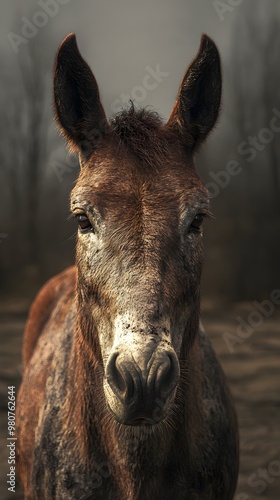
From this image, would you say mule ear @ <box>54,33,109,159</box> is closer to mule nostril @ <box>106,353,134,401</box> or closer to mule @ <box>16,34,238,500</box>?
mule @ <box>16,34,238,500</box>

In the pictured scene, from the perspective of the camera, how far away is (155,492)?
322 centimetres

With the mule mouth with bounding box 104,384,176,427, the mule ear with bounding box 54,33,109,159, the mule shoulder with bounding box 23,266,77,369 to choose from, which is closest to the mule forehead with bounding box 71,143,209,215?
the mule ear with bounding box 54,33,109,159

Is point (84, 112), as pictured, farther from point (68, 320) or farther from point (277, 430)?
point (277, 430)

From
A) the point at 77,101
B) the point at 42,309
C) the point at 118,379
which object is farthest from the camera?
the point at 42,309

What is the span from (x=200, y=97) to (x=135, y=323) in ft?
5.23

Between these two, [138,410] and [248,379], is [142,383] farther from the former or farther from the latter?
[248,379]

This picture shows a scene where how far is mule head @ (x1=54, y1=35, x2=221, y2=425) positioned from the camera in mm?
2508

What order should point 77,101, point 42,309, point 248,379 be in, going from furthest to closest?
point 248,379, point 42,309, point 77,101

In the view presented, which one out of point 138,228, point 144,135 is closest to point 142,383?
point 138,228

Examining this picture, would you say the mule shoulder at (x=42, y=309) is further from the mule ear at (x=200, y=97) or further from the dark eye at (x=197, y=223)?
the dark eye at (x=197, y=223)

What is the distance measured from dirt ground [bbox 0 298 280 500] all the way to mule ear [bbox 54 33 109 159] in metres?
4.46

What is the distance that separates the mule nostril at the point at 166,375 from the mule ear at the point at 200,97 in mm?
1418

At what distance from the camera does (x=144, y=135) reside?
3.22 metres

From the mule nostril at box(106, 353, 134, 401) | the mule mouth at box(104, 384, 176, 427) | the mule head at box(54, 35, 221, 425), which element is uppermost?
the mule head at box(54, 35, 221, 425)
